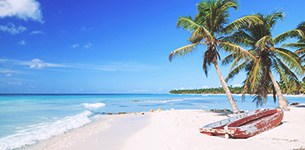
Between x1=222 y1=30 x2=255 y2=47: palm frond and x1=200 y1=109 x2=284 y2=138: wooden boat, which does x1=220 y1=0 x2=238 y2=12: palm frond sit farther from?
x1=200 y1=109 x2=284 y2=138: wooden boat

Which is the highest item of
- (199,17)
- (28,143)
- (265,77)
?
(199,17)

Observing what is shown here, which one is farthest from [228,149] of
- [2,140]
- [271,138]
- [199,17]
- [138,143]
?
[199,17]

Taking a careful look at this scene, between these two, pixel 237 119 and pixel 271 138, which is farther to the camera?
pixel 237 119

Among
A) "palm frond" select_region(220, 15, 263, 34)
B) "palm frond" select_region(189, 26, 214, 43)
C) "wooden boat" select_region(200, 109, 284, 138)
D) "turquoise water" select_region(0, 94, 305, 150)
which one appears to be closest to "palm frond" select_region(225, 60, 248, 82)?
"palm frond" select_region(220, 15, 263, 34)

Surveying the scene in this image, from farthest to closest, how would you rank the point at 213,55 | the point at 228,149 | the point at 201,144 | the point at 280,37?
the point at 280,37, the point at 213,55, the point at 201,144, the point at 228,149

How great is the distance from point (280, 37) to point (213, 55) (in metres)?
5.14

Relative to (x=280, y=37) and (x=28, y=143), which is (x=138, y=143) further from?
(x=280, y=37)

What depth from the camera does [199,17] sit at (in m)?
15.3

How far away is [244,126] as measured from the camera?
8.03 metres

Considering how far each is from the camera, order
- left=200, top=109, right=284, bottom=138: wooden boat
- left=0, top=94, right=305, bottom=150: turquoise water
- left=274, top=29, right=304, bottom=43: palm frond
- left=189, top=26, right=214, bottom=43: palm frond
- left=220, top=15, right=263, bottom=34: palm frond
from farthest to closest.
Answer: left=274, top=29, right=304, bottom=43: palm frond
left=220, top=15, right=263, bottom=34: palm frond
left=189, top=26, right=214, bottom=43: palm frond
left=0, top=94, right=305, bottom=150: turquoise water
left=200, top=109, right=284, bottom=138: wooden boat

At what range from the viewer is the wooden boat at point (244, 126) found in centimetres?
794

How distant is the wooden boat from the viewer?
794 cm

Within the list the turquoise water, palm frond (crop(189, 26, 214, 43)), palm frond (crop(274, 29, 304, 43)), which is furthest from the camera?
palm frond (crop(274, 29, 304, 43))

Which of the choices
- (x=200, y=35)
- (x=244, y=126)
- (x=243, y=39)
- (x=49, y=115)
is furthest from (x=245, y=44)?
(x=49, y=115)
